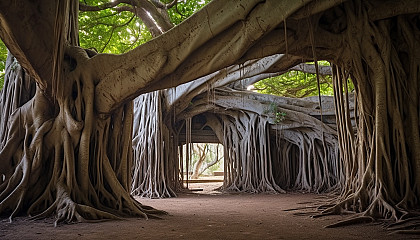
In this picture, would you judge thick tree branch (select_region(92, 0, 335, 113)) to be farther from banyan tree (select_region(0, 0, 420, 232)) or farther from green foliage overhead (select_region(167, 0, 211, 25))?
green foliage overhead (select_region(167, 0, 211, 25))

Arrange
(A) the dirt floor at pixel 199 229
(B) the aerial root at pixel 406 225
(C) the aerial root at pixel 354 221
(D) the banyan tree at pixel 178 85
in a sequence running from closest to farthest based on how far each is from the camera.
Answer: (A) the dirt floor at pixel 199 229 → (B) the aerial root at pixel 406 225 → (C) the aerial root at pixel 354 221 → (D) the banyan tree at pixel 178 85

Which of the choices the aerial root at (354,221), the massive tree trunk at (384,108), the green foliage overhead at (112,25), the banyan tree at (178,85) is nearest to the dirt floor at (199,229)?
the aerial root at (354,221)

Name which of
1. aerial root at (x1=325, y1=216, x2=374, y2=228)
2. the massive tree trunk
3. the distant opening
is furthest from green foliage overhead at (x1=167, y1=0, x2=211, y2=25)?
aerial root at (x1=325, y1=216, x2=374, y2=228)

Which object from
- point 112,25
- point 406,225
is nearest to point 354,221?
point 406,225

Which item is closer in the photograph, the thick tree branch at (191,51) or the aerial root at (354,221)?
the aerial root at (354,221)

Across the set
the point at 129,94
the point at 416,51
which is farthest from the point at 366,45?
the point at 129,94

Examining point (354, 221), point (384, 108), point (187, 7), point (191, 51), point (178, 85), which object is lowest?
point (354, 221)

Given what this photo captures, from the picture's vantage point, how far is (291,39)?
12.8 feet

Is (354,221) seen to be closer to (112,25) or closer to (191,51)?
(191,51)

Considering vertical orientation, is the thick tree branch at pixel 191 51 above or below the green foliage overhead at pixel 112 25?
below

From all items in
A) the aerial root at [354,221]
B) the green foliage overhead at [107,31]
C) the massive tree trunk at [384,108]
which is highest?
the green foliage overhead at [107,31]

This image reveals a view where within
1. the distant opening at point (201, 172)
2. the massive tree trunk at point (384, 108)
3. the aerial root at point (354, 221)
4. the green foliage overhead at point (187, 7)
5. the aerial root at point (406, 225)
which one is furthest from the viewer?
the distant opening at point (201, 172)

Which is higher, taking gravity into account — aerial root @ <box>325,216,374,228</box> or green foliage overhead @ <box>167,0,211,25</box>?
green foliage overhead @ <box>167,0,211,25</box>

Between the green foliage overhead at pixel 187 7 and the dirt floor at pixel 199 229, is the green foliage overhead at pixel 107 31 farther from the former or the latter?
the dirt floor at pixel 199 229
